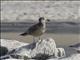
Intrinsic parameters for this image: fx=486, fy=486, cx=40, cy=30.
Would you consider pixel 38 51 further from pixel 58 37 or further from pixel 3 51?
pixel 58 37

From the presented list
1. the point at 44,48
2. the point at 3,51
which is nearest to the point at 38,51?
the point at 44,48

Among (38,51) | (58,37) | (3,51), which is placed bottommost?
(58,37)

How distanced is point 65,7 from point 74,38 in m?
9.25

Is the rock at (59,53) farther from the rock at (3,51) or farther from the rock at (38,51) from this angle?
the rock at (3,51)

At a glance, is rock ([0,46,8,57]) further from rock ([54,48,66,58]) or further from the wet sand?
the wet sand

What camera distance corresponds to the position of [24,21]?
27.7m

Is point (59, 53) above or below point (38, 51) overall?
below

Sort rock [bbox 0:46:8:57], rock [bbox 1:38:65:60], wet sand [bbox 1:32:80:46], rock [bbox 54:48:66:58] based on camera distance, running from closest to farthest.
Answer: rock [bbox 1:38:65:60] < rock [bbox 54:48:66:58] < rock [bbox 0:46:8:57] < wet sand [bbox 1:32:80:46]

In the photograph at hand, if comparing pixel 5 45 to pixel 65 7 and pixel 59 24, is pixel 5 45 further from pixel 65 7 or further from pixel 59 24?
pixel 65 7

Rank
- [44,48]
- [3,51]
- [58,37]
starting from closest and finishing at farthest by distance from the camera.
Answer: [44,48] → [3,51] → [58,37]

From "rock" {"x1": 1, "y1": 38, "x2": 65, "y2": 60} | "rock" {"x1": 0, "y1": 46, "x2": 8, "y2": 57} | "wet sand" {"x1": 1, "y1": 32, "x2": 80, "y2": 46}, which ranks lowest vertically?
"wet sand" {"x1": 1, "y1": 32, "x2": 80, "y2": 46}

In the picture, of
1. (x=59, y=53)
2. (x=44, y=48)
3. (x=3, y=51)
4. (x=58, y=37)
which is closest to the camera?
(x=44, y=48)

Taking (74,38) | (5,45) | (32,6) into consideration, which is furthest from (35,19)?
(5,45)

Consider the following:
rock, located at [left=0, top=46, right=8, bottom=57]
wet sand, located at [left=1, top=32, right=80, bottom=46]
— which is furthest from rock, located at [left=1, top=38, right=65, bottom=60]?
wet sand, located at [left=1, top=32, right=80, bottom=46]
